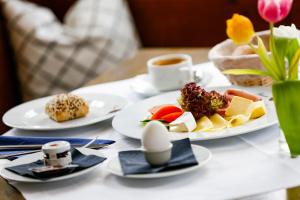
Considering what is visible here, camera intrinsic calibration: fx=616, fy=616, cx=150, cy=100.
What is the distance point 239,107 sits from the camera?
140 centimetres

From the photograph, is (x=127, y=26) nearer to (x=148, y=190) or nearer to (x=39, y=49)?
(x=39, y=49)

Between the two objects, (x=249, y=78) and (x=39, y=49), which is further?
(x=39, y=49)

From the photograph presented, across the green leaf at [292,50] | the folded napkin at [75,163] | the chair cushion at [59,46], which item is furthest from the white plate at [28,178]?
the chair cushion at [59,46]

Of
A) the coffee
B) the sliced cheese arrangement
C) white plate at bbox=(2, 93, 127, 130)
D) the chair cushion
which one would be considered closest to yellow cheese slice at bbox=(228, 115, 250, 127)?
the sliced cheese arrangement

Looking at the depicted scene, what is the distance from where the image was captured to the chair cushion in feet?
10.9

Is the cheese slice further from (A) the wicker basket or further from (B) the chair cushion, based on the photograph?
(B) the chair cushion

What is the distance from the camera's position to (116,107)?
167 centimetres

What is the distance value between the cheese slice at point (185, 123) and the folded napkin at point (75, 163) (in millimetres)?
207

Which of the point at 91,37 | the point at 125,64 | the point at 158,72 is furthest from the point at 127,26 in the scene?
the point at 158,72

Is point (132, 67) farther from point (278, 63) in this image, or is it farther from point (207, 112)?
point (278, 63)

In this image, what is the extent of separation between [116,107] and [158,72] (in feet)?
0.67

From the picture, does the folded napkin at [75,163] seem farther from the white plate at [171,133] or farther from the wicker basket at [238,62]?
the wicker basket at [238,62]

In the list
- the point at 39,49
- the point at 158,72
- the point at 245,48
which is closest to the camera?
the point at 245,48

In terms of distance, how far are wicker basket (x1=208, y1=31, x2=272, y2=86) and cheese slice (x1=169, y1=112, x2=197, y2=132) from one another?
0.89ft
